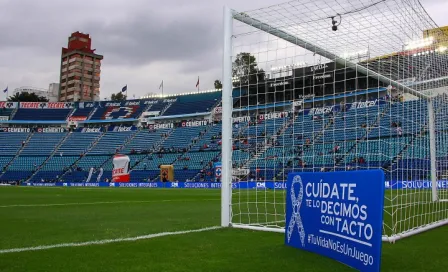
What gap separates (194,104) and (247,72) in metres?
47.2

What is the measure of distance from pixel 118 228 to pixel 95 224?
2.66ft

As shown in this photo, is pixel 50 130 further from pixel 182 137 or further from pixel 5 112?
pixel 182 137

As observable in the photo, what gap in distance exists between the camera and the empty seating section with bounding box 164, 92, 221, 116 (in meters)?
53.3

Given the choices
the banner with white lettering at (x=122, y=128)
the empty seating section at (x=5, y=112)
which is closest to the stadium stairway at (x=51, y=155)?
the banner with white lettering at (x=122, y=128)

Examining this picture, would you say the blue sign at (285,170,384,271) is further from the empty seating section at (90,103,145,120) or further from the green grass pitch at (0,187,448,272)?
the empty seating section at (90,103,145,120)

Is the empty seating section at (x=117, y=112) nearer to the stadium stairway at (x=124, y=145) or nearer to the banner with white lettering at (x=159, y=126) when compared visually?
the banner with white lettering at (x=159, y=126)

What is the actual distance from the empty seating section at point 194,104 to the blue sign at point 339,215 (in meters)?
47.9

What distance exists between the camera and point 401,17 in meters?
7.08

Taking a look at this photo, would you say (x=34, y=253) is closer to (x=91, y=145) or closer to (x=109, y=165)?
(x=109, y=165)

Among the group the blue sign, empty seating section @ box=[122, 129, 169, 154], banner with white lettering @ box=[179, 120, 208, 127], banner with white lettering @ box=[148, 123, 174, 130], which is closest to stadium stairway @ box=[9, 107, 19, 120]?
empty seating section @ box=[122, 129, 169, 154]

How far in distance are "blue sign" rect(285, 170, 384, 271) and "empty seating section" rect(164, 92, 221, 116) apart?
47.9m

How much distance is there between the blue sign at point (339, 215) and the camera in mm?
3465

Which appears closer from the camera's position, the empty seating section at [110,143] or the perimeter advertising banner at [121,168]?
the perimeter advertising banner at [121,168]

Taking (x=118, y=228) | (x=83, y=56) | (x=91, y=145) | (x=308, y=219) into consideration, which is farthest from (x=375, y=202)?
(x=83, y=56)
